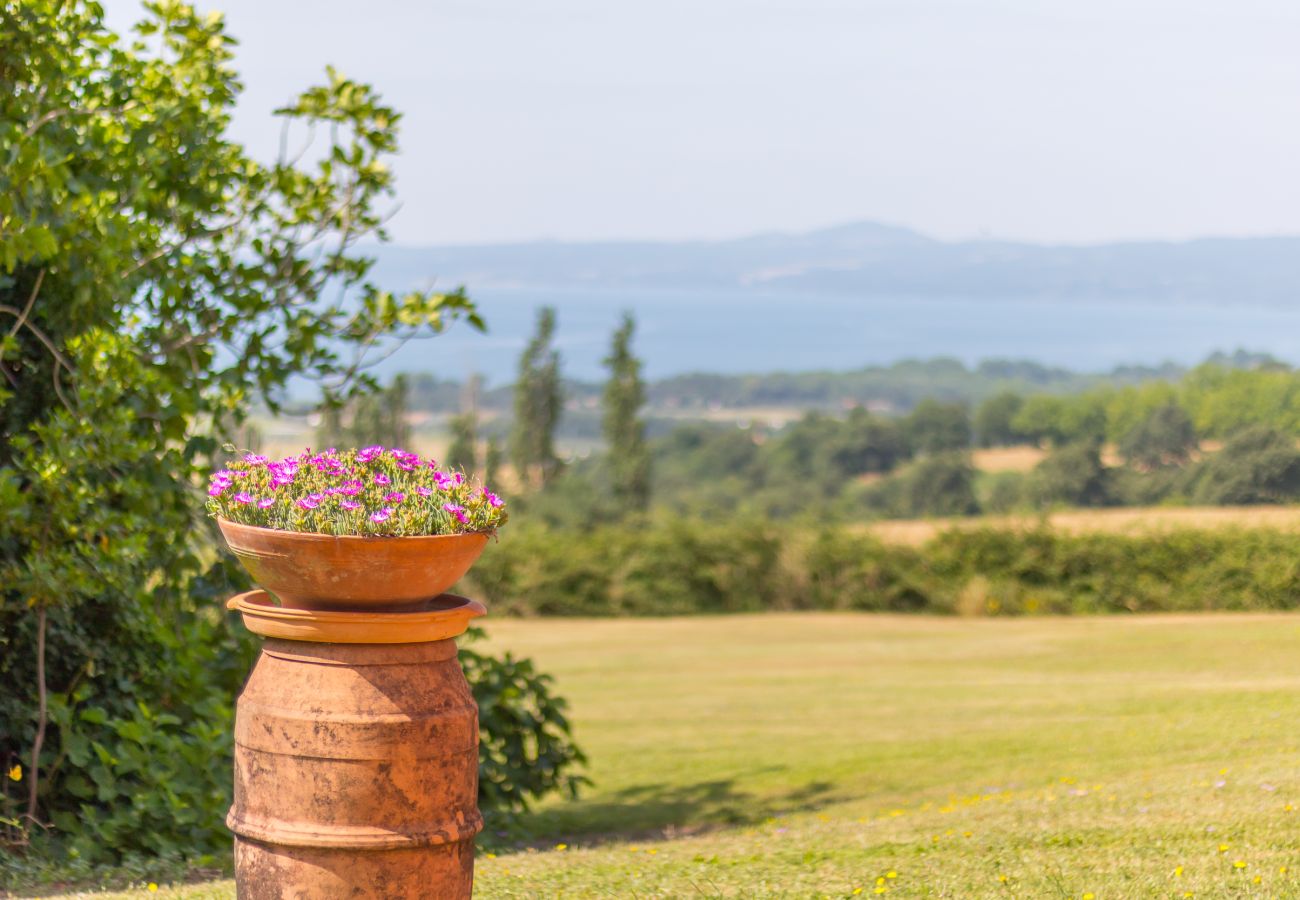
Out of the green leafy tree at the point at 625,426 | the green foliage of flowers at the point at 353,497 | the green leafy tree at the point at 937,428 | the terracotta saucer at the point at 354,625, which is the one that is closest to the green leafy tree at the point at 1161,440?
the green leafy tree at the point at 625,426

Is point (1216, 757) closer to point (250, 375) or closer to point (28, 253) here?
point (250, 375)

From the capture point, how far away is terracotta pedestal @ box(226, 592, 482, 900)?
135 inches

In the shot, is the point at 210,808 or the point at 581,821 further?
the point at 581,821

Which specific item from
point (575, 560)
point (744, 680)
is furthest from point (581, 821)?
point (575, 560)

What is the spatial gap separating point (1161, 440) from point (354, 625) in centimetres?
3281

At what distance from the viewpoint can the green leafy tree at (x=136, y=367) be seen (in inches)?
231

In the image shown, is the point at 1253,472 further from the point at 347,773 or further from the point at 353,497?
the point at 347,773

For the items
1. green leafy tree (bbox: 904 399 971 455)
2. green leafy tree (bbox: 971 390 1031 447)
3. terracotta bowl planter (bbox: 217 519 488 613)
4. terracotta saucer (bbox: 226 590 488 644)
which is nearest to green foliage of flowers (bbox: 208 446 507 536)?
terracotta bowl planter (bbox: 217 519 488 613)

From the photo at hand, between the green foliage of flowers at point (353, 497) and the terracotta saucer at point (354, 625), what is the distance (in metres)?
0.21

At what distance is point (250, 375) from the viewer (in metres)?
7.45

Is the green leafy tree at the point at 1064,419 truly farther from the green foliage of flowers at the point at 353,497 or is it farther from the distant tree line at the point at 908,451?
the green foliage of flowers at the point at 353,497

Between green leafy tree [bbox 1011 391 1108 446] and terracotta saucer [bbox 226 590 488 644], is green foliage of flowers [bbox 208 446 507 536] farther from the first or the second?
green leafy tree [bbox 1011 391 1108 446]

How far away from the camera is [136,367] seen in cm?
596

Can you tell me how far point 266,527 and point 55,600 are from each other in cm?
259
